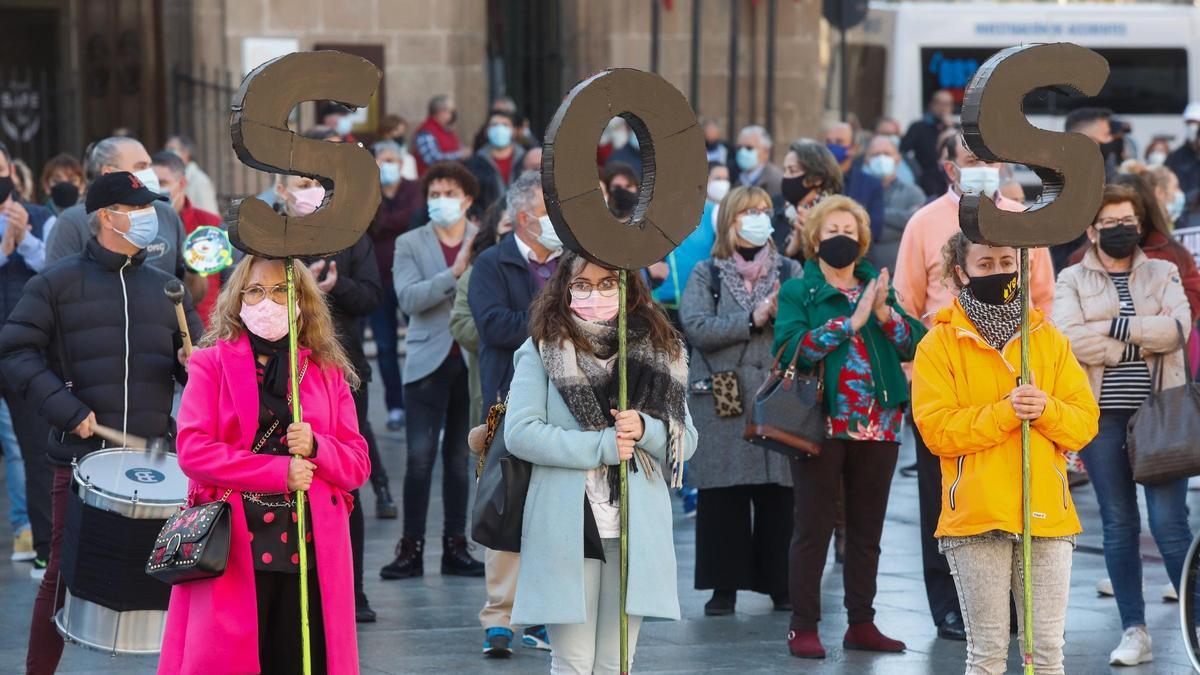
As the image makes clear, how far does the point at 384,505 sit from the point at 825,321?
13.7 feet

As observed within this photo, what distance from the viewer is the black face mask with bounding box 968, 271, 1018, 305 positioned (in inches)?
255

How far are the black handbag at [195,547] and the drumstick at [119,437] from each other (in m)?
1.54

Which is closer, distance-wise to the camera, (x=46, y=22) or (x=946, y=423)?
(x=946, y=423)

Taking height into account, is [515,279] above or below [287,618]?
above

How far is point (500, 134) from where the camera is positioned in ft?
54.3

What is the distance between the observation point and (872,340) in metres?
7.94

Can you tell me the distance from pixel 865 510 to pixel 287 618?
2.91m

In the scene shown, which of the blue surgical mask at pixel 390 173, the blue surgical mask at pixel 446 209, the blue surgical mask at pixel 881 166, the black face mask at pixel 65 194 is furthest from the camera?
the blue surgical mask at pixel 881 166

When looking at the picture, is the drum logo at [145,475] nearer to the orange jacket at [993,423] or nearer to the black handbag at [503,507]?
the black handbag at [503,507]

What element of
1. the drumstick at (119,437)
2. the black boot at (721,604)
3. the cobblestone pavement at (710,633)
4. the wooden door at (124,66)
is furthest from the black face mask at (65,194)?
the wooden door at (124,66)

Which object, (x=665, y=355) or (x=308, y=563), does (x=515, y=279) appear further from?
(x=308, y=563)

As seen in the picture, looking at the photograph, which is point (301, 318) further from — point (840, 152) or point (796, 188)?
point (840, 152)

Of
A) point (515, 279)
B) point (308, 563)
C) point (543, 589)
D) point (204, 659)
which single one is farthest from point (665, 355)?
point (515, 279)

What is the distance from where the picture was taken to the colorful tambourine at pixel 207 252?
25.7 feet
